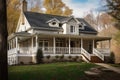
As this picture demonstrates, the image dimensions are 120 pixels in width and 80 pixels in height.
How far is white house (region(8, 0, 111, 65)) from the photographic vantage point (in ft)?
98.9

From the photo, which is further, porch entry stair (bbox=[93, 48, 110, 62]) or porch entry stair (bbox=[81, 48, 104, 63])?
porch entry stair (bbox=[93, 48, 110, 62])

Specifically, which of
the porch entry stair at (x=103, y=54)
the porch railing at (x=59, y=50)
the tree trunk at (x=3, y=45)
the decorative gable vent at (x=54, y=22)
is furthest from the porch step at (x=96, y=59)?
the tree trunk at (x=3, y=45)

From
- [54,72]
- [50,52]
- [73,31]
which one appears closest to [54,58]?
[50,52]

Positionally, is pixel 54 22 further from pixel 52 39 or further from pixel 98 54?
pixel 98 54

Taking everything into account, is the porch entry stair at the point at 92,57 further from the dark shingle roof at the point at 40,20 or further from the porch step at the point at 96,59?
the dark shingle roof at the point at 40,20

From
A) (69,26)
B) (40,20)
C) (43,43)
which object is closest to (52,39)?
(43,43)

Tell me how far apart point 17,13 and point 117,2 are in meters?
28.2

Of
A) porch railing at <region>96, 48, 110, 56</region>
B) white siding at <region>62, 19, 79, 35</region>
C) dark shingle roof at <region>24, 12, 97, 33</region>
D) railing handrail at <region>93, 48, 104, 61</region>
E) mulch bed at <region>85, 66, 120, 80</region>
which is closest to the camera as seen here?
mulch bed at <region>85, 66, 120, 80</region>

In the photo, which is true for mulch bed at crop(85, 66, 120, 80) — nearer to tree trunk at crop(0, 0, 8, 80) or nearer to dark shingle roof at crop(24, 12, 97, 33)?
tree trunk at crop(0, 0, 8, 80)

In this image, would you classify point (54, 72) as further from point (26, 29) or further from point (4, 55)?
point (26, 29)

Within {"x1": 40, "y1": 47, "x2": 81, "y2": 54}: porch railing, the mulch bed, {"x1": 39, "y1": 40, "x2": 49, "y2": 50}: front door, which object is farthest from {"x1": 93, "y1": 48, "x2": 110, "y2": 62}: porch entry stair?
the mulch bed

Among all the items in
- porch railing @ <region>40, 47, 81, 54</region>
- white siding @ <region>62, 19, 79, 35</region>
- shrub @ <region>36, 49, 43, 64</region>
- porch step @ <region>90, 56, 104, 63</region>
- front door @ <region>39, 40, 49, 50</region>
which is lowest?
porch step @ <region>90, 56, 104, 63</region>

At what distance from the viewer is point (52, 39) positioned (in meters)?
33.8

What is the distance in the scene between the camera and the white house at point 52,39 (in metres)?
30.1
